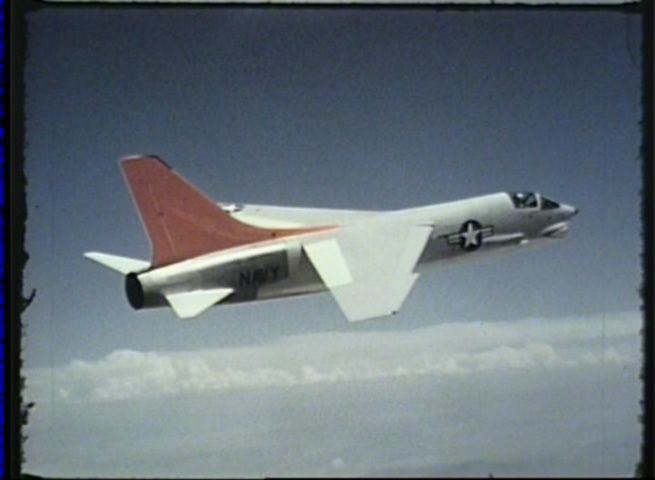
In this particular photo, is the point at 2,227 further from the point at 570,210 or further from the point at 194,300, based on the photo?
the point at 570,210

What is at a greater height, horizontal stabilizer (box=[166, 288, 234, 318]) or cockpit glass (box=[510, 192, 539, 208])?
cockpit glass (box=[510, 192, 539, 208])

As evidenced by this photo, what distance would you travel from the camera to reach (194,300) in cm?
303

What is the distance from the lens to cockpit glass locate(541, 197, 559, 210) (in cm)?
310

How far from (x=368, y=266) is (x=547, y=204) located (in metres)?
Result: 0.44

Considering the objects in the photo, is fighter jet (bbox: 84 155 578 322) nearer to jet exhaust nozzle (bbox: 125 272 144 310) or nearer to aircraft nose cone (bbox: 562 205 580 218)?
jet exhaust nozzle (bbox: 125 272 144 310)

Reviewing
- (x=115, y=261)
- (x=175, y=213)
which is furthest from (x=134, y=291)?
(x=175, y=213)

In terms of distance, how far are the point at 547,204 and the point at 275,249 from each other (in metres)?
0.64

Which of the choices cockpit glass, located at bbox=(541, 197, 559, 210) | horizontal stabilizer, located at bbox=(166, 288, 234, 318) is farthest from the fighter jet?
cockpit glass, located at bbox=(541, 197, 559, 210)

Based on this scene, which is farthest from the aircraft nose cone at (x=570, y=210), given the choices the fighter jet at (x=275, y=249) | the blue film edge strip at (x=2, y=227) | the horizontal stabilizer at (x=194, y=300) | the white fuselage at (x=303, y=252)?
the blue film edge strip at (x=2, y=227)

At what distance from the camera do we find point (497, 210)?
10.2 ft

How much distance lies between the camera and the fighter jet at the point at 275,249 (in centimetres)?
303

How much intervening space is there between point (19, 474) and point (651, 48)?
68.8 inches

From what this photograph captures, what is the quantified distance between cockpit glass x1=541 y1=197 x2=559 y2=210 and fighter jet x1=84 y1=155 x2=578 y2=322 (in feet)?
0.34

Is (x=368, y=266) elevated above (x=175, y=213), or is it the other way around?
(x=175, y=213)
